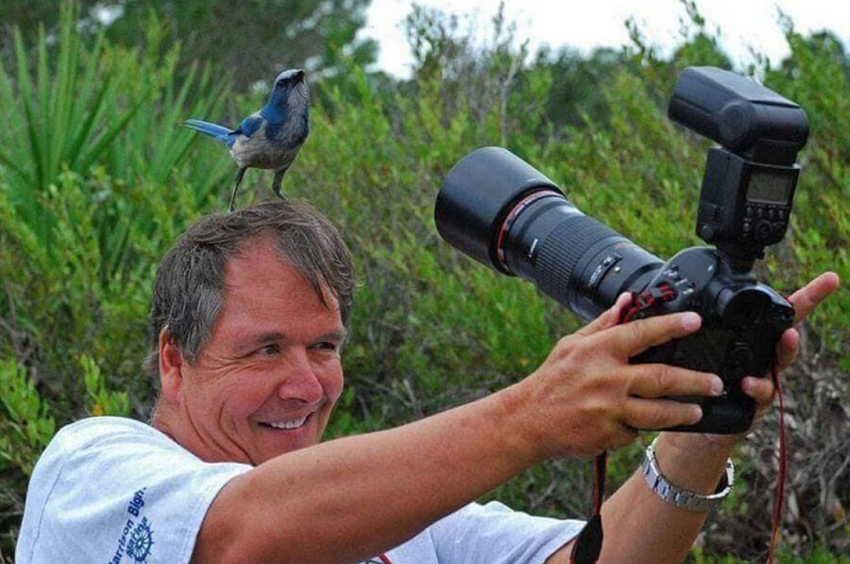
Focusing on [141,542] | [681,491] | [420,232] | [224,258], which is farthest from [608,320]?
[420,232]

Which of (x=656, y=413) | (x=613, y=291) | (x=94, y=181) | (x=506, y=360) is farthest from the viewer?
(x=94, y=181)

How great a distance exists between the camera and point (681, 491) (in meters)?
2.59

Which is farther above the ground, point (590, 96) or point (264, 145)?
point (264, 145)

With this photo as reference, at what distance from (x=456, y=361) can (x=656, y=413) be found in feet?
10.1

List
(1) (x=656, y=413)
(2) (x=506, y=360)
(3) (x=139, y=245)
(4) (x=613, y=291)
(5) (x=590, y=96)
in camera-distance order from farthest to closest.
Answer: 1. (5) (x=590, y=96)
2. (3) (x=139, y=245)
3. (2) (x=506, y=360)
4. (4) (x=613, y=291)
5. (1) (x=656, y=413)

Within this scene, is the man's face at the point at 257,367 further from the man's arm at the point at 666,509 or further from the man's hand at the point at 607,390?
the man's hand at the point at 607,390

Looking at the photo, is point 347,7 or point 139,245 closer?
point 139,245

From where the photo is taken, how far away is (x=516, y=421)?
6.70 feet

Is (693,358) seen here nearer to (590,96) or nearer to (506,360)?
(506,360)

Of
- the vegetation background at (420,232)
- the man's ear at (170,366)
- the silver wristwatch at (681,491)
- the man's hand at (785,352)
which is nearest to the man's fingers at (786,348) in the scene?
the man's hand at (785,352)

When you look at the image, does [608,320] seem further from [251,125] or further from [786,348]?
[251,125]

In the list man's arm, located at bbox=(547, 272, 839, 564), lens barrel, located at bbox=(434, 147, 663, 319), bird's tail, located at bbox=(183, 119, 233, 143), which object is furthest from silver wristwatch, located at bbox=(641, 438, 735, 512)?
bird's tail, located at bbox=(183, 119, 233, 143)

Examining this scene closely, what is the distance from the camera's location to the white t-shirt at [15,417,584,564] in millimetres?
2287

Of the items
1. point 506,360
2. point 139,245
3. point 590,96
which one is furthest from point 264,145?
point 590,96
